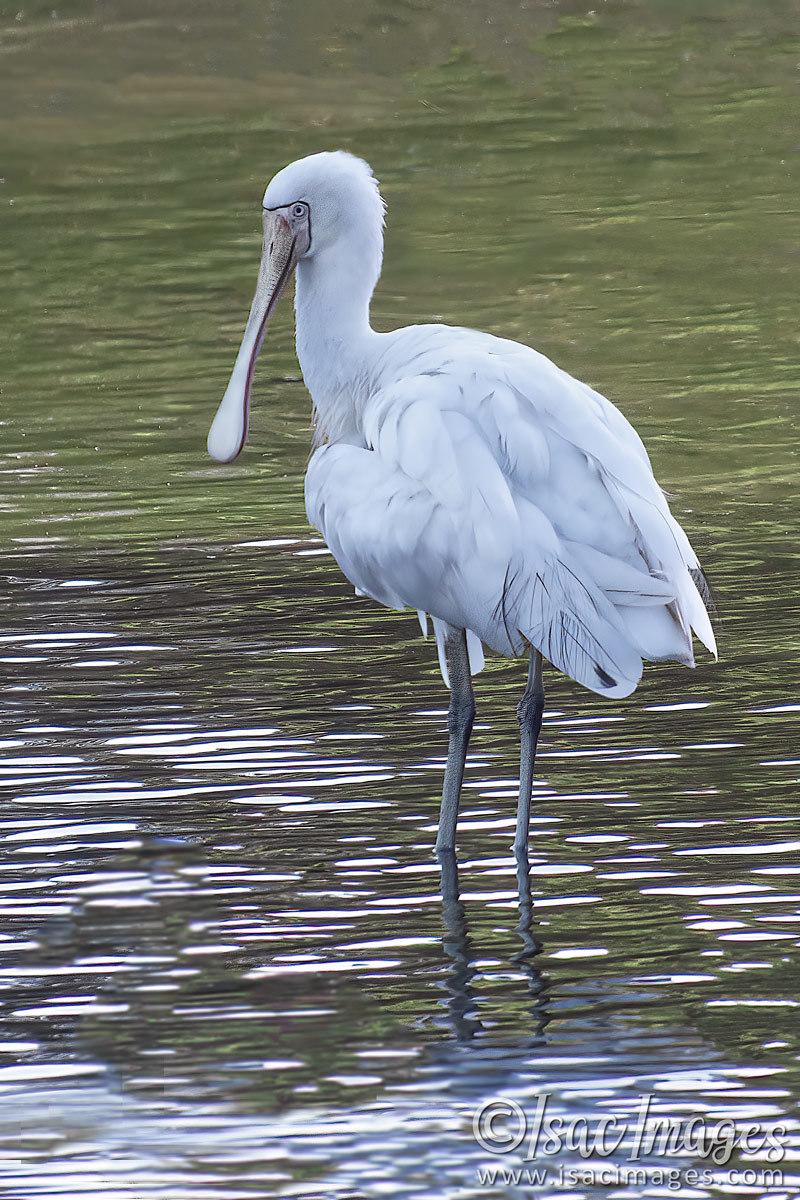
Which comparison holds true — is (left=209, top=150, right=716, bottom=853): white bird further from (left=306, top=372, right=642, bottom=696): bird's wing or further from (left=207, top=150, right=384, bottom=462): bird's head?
(left=207, top=150, right=384, bottom=462): bird's head

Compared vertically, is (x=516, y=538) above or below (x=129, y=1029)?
above

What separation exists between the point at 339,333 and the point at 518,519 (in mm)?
1514

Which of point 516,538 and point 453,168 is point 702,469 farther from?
point 453,168

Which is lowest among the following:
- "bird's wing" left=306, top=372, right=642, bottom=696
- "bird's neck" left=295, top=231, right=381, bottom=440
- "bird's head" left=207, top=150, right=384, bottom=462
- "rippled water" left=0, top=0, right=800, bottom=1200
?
"rippled water" left=0, top=0, right=800, bottom=1200

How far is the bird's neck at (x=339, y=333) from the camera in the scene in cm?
820

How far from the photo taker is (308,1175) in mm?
5305

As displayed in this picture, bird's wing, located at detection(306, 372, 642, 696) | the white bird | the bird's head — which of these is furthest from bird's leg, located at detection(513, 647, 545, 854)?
the bird's head

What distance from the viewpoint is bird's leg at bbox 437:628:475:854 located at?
7375 mm

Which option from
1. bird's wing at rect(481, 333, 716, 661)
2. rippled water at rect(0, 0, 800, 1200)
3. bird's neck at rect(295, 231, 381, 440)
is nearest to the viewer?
rippled water at rect(0, 0, 800, 1200)

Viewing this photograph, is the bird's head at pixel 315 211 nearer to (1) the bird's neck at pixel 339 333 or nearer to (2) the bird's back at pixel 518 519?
(1) the bird's neck at pixel 339 333

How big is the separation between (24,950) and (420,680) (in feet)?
9.17

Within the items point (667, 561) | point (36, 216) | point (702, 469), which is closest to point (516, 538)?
point (667, 561)

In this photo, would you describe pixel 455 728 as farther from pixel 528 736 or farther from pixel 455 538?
pixel 455 538

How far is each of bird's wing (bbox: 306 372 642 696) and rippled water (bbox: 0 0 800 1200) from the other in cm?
71
